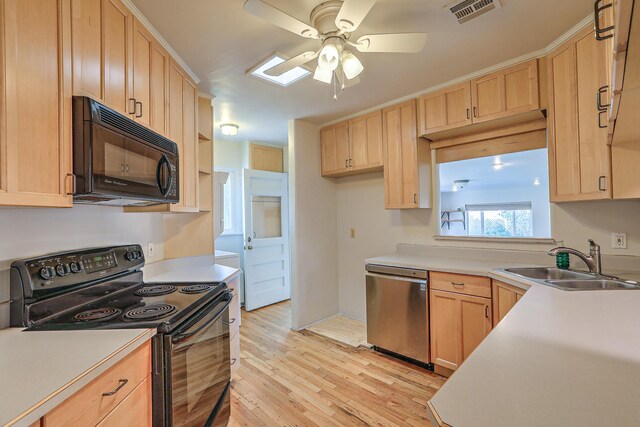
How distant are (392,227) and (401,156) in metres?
0.83

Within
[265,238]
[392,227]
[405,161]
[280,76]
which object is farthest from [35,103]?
[265,238]

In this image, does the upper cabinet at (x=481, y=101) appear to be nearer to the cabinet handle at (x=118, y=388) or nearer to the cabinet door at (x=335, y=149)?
the cabinet door at (x=335, y=149)

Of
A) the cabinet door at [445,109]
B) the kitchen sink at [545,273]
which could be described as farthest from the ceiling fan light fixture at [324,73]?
the kitchen sink at [545,273]

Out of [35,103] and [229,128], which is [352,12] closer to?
[35,103]

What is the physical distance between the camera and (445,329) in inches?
93.7

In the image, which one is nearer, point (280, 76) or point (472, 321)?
point (472, 321)

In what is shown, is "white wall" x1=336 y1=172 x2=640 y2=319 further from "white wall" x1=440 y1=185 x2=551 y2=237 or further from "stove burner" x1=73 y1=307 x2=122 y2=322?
"stove burner" x1=73 y1=307 x2=122 y2=322

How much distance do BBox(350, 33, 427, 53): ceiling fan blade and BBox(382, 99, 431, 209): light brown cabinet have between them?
126 cm

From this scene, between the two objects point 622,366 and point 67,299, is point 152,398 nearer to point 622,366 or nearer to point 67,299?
point 67,299

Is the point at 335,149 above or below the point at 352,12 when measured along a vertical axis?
below

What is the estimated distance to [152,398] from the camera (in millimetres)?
1193

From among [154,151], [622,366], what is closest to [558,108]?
[622,366]

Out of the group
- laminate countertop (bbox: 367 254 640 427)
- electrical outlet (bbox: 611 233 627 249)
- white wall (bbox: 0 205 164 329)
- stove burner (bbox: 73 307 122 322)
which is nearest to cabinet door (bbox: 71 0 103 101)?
white wall (bbox: 0 205 164 329)

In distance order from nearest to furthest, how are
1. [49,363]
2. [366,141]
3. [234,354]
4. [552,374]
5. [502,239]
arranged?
[552,374] < [49,363] < [234,354] < [502,239] < [366,141]
